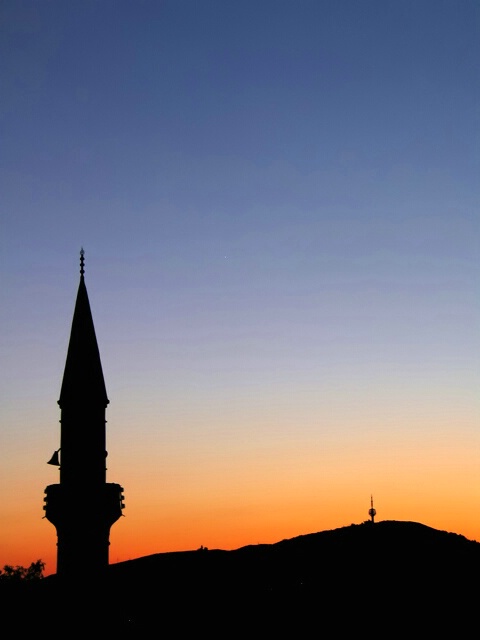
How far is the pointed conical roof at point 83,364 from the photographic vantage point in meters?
34.1

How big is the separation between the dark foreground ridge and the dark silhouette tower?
745 millimetres

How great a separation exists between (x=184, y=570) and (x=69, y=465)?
5.37 meters

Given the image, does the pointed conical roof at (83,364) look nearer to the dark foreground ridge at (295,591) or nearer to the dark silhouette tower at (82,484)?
the dark silhouette tower at (82,484)

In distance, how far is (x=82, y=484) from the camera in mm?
33688

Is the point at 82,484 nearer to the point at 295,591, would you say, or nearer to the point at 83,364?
Answer: the point at 83,364

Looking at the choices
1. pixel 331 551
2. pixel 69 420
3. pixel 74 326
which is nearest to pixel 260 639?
pixel 331 551

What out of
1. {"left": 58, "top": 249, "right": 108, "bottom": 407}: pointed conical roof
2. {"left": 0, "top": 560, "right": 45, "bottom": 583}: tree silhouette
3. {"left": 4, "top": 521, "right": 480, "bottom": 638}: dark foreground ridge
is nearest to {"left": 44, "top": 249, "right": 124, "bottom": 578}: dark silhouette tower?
{"left": 58, "top": 249, "right": 108, "bottom": 407}: pointed conical roof

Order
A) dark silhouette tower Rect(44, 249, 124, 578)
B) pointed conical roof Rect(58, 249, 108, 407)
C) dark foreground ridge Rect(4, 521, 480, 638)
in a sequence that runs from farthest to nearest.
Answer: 1. pointed conical roof Rect(58, 249, 108, 407)
2. dark silhouette tower Rect(44, 249, 124, 578)
3. dark foreground ridge Rect(4, 521, 480, 638)

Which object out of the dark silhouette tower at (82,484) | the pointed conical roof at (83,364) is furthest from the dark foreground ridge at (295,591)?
the pointed conical roof at (83,364)

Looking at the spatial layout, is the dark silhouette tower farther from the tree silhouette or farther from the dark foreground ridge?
the tree silhouette

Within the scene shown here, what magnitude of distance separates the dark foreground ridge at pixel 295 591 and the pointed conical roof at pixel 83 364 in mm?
5516

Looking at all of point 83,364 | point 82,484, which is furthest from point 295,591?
point 83,364

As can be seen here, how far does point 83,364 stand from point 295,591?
11.2 meters

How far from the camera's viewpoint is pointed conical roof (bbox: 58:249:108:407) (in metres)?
34.1
